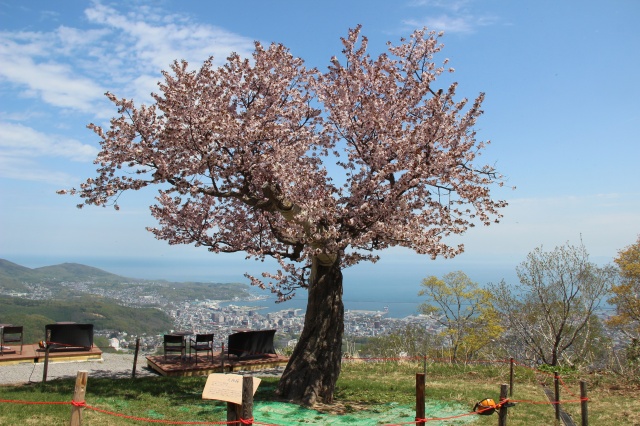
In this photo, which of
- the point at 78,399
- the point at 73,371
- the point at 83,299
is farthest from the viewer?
the point at 83,299

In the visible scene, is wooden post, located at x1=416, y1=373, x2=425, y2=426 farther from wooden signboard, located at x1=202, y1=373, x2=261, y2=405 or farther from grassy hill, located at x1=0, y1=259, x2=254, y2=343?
grassy hill, located at x1=0, y1=259, x2=254, y2=343

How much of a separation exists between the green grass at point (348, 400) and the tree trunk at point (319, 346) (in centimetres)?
48

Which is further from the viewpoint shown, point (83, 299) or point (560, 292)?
point (83, 299)

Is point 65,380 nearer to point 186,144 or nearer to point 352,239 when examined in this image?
point 186,144

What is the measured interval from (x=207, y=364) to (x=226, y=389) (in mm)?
10078

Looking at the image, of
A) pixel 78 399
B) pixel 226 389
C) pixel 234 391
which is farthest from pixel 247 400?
pixel 78 399

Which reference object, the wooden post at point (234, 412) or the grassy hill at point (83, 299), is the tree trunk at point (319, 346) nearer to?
the wooden post at point (234, 412)

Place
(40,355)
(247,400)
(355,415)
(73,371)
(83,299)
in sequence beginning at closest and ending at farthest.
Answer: (247,400), (355,415), (73,371), (40,355), (83,299)

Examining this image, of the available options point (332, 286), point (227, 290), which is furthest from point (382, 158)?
point (227, 290)

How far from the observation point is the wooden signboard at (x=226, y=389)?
17.7ft

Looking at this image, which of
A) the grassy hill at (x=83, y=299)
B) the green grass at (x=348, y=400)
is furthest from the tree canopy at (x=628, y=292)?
the grassy hill at (x=83, y=299)

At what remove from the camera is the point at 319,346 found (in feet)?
36.1

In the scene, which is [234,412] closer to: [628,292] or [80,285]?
[628,292]

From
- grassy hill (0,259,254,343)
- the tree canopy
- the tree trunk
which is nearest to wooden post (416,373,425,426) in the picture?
the tree trunk
